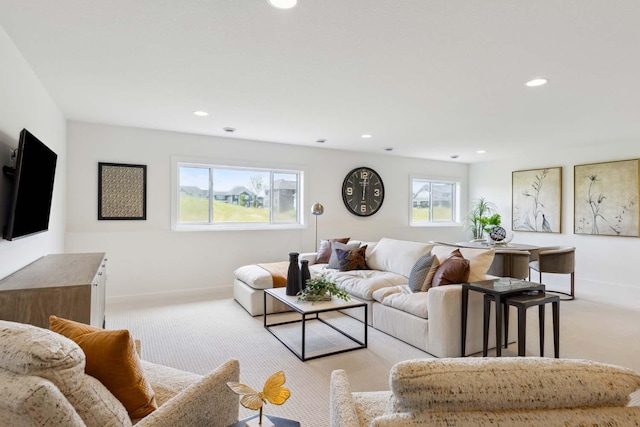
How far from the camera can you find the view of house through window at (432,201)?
7.31 meters

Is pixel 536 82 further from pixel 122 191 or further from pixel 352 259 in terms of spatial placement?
pixel 122 191

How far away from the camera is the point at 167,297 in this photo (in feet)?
15.6

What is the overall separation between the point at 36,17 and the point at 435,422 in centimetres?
278

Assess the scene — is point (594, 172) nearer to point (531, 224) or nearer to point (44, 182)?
point (531, 224)

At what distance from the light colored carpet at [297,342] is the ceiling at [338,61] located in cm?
228

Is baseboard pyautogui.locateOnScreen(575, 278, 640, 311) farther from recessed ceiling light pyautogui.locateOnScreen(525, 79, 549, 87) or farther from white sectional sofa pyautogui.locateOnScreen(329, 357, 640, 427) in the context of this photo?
white sectional sofa pyautogui.locateOnScreen(329, 357, 640, 427)

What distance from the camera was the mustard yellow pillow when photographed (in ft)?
3.60

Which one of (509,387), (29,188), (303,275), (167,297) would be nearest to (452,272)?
(303,275)

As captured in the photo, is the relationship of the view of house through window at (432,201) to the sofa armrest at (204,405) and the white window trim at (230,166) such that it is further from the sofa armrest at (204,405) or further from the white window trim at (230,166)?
the sofa armrest at (204,405)

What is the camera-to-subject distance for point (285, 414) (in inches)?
82.6

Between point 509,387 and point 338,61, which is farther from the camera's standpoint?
point 338,61

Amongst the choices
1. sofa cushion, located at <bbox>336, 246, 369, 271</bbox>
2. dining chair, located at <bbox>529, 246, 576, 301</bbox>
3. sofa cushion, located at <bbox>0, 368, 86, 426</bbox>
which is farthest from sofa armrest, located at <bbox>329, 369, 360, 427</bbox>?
dining chair, located at <bbox>529, 246, 576, 301</bbox>

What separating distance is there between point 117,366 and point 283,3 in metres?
1.82

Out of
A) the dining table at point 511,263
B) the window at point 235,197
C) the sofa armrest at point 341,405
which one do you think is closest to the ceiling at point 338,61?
the window at point 235,197
